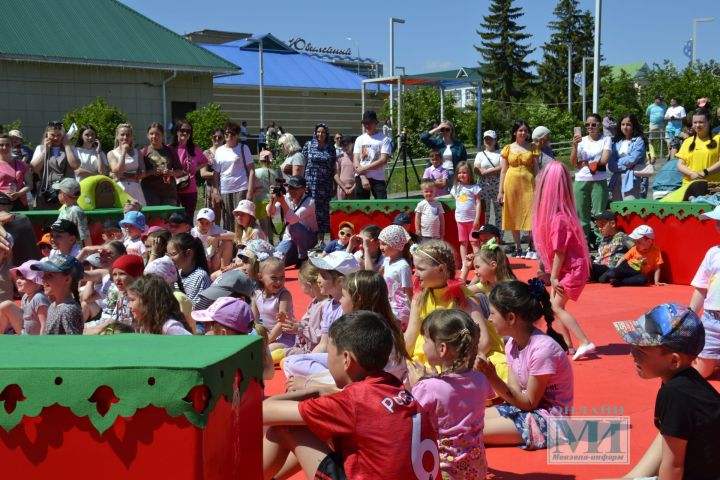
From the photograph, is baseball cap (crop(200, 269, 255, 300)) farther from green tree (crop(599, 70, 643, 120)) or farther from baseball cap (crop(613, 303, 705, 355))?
green tree (crop(599, 70, 643, 120))

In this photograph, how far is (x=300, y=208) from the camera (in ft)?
40.0

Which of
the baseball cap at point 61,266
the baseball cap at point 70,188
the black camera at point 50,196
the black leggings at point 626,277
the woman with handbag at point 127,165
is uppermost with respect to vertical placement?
the woman with handbag at point 127,165

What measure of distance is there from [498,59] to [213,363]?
255ft

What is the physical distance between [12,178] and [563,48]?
250ft

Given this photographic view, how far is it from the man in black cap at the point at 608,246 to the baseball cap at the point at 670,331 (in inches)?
299

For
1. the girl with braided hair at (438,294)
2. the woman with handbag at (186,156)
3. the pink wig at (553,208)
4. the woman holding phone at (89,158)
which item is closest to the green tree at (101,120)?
the woman with handbag at (186,156)

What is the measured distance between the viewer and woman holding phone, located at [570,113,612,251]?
476 inches

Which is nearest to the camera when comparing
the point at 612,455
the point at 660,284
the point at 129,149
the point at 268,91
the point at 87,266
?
the point at 612,455

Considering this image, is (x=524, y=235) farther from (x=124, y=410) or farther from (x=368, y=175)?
(x=124, y=410)

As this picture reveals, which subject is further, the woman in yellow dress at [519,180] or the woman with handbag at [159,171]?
the woman in yellow dress at [519,180]

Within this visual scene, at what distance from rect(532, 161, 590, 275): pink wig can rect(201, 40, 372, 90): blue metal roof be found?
3977 centimetres

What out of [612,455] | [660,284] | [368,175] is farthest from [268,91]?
[612,455]

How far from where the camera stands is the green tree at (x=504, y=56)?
76.7 metres

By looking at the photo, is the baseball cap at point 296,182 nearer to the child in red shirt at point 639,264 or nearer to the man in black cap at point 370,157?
the man in black cap at point 370,157
